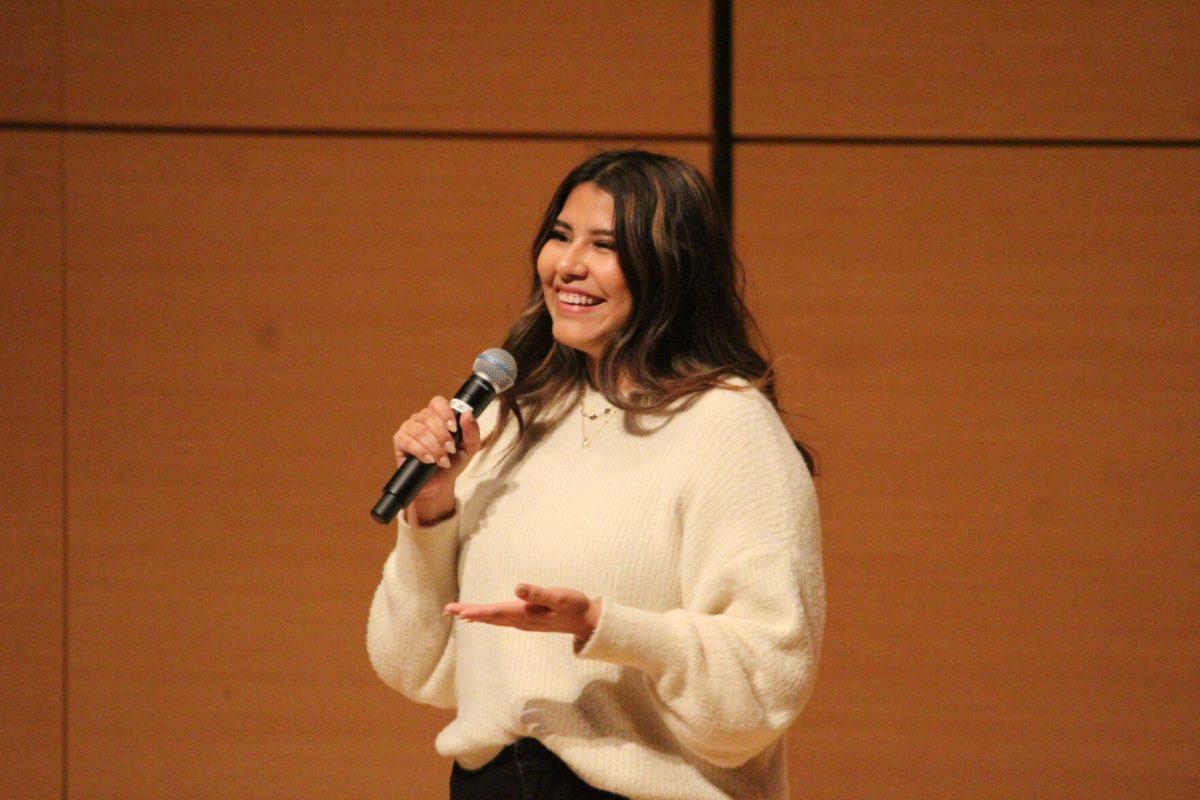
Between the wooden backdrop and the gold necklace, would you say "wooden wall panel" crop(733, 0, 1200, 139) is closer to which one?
the wooden backdrop

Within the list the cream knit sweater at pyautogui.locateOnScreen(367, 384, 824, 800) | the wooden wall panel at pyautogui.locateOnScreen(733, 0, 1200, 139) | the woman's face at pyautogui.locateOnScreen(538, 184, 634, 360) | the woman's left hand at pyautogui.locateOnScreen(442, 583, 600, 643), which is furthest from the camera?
the wooden wall panel at pyautogui.locateOnScreen(733, 0, 1200, 139)

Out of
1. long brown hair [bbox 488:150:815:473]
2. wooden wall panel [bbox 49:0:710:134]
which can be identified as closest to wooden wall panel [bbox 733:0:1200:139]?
wooden wall panel [bbox 49:0:710:134]

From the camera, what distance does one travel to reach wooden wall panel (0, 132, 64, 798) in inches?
102

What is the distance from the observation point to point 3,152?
8.55 feet

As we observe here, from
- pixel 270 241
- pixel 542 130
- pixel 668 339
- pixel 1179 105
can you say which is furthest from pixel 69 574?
pixel 1179 105

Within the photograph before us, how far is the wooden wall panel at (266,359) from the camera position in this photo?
259 centimetres

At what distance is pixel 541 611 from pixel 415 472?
0.25 meters

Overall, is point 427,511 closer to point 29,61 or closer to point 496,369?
point 496,369

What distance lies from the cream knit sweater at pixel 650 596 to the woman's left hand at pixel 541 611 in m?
0.02

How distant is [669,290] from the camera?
151 centimetres

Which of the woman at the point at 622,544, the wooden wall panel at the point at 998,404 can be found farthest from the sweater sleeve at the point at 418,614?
the wooden wall panel at the point at 998,404

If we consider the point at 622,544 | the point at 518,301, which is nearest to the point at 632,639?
the point at 622,544

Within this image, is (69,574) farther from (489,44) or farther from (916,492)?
(916,492)

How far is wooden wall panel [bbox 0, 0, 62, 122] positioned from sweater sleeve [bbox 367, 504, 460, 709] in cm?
157
